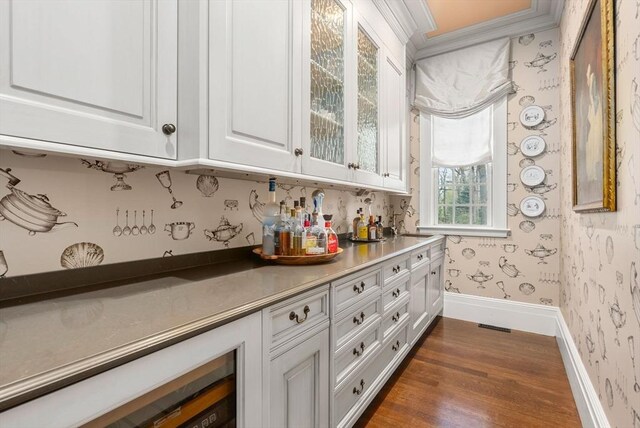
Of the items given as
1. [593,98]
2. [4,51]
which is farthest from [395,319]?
[4,51]

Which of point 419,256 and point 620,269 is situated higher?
point 620,269

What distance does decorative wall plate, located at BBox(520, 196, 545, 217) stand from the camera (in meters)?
2.81

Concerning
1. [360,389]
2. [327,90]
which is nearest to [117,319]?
[360,389]

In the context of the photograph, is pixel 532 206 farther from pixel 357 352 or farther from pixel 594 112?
pixel 357 352

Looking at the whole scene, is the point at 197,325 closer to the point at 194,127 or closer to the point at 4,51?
the point at 194,127

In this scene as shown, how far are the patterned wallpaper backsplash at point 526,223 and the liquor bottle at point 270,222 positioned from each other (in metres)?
2.27

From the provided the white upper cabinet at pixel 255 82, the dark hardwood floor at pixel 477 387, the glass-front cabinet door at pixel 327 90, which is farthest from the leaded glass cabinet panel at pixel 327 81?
the dark hardwood floor at pixel 477 387

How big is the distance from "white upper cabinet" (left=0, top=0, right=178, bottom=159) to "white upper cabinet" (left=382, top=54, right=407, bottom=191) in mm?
1670

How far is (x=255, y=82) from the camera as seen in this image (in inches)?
48.2

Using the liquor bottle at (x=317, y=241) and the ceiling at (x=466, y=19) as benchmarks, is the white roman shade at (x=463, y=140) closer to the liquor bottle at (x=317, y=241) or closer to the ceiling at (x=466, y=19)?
the ceiling at (x=466, y=19)

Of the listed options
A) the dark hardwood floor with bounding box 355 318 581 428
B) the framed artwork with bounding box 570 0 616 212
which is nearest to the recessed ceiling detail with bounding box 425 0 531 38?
the framed artwork with bounding box 570 0 616 212

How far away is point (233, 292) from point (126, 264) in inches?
17.8

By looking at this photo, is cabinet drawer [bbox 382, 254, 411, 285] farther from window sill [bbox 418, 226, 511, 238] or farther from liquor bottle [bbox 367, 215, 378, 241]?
window sill [bbox 418, 226, 511, 238]

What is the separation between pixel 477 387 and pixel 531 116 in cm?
233
